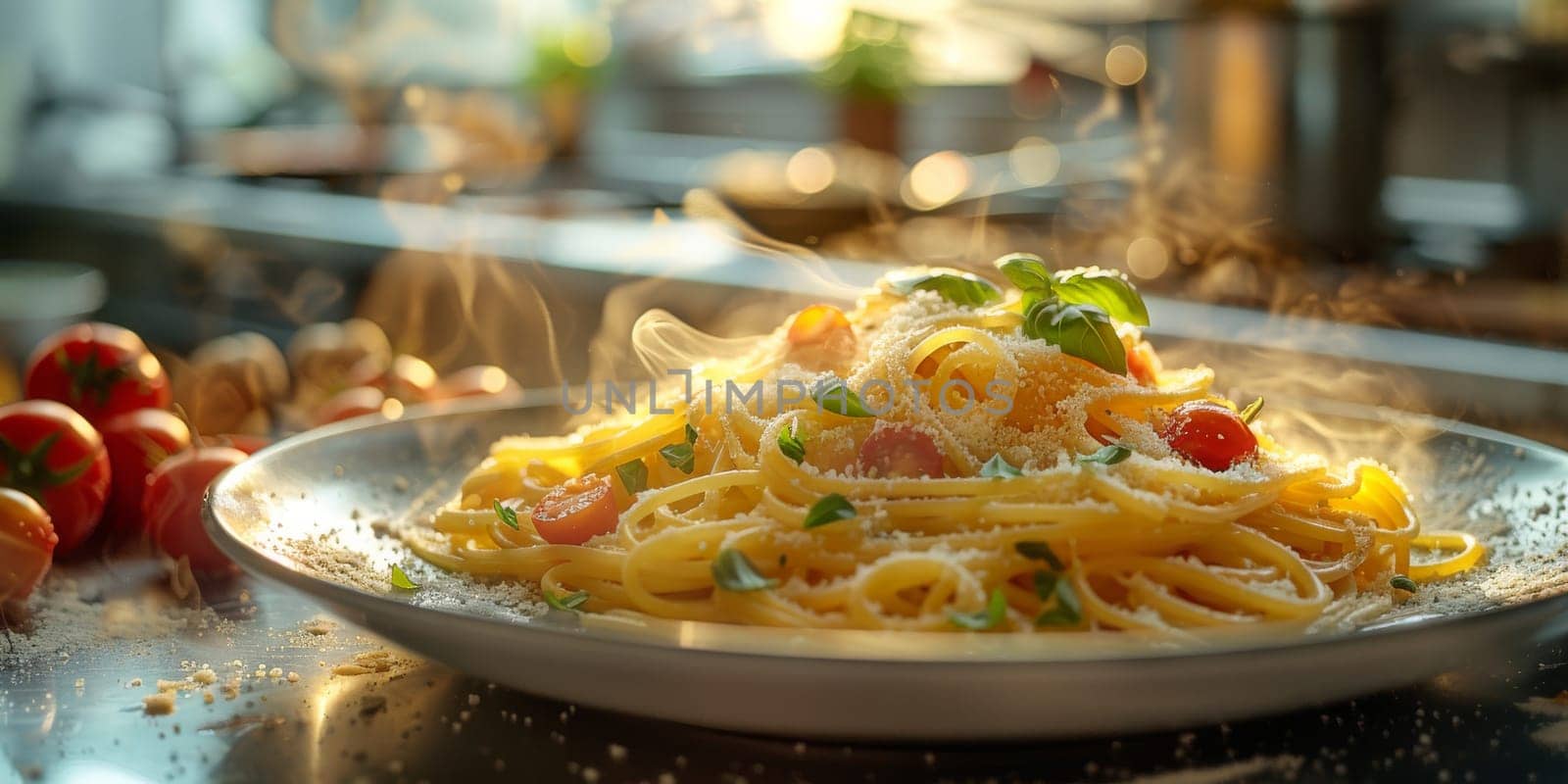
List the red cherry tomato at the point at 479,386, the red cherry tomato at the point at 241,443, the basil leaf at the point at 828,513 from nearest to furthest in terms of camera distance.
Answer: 1. the basil leaf at the point at 828,513
2. the red cherry tomato at the point at 241,443
3. the red cherry tomato at the point at 479,386

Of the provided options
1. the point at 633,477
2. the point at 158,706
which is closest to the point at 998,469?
the point at 633,477

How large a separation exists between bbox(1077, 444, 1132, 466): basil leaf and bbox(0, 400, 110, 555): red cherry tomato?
0.97m

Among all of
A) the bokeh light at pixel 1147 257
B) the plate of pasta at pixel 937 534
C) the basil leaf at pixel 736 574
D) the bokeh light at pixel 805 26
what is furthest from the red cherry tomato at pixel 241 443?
the bokeh light at pixel 805 26

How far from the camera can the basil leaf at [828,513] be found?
41.6 inches

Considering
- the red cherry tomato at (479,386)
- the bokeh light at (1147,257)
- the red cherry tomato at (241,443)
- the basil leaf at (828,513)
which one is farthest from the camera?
the bokeh light at (1147,257)

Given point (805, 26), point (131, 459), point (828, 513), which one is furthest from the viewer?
point (805, 26)

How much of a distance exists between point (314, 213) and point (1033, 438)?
11.9 ft

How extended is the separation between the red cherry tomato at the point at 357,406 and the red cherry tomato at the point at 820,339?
63cm

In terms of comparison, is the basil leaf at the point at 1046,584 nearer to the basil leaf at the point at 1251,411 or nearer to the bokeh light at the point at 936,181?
the basil leaf at the point at 1251,411

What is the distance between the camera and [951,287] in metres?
1.41

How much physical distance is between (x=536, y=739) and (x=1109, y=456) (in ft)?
Answer: 1.56

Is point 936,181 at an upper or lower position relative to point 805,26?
lower

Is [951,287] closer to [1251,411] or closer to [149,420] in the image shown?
[1251,411]

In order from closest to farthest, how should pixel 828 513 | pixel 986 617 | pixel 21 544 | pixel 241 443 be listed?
pixel 986 617 → pixel 828 513 → pixel 21 544 → pixel 241 443
